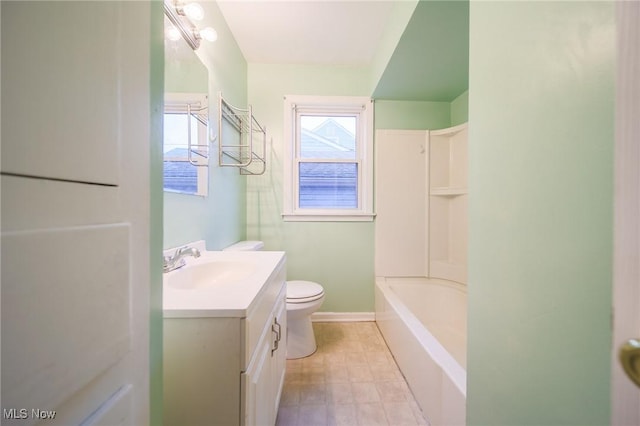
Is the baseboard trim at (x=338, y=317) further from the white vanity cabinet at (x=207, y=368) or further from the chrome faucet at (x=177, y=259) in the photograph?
the white vanity cabinet at (x=207, y=368)

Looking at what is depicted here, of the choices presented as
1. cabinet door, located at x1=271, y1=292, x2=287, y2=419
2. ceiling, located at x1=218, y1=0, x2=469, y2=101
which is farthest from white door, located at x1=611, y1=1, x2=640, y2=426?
ceiling, located at x1=218, y1=0, x2=469, y2=101

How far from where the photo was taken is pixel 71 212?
0.28 m

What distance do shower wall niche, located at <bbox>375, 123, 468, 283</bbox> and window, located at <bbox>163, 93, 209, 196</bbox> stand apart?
149 centimetres

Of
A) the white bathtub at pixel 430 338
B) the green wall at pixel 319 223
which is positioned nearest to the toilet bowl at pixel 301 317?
the green wall at pixel 319 223

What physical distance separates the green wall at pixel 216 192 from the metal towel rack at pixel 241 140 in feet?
0.27

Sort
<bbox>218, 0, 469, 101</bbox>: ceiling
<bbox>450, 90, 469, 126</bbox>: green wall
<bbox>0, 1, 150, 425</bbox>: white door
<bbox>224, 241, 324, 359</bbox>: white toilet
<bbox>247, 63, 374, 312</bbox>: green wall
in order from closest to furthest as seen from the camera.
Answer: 1. <bbox>0, 1, 150, 425</bbox>: white door
2. <bbox>218, 0, 469, 101</bbox>: ceiling
3. <bbox>224, 241, 324, 359</bbox>: white toilet
4. <bbox>450, 90, 469, 126</bbox>: green wall
5. <bbox>247, 63, 374, 312</bbox>: green wall

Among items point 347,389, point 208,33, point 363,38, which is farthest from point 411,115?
point 347,389

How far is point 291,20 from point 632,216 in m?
2.03

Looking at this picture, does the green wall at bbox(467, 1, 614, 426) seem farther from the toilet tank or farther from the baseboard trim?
the baseboard trim

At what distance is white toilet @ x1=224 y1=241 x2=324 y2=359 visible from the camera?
1.65 metres

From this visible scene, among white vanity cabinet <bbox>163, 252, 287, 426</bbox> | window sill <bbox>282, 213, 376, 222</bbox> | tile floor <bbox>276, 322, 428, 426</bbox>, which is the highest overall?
window sill <bbox>282, 213, 376, 222</bbox>

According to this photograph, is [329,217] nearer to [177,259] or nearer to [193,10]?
[177,259]

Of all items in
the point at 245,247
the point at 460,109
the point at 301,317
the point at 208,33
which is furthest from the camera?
the point at 460,109

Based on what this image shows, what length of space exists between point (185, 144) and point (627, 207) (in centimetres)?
143
